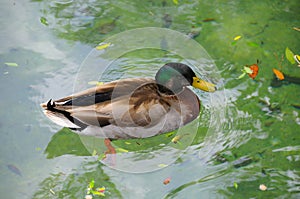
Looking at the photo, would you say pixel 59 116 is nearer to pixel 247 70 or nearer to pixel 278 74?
pixel 247 70

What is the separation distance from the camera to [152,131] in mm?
Answer: 4035

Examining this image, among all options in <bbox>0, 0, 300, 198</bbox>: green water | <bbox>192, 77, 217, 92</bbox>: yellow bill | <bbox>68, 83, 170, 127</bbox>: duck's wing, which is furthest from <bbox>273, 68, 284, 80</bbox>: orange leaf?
<bbox>68, 83, 170, 127</bbox>: duck's wing

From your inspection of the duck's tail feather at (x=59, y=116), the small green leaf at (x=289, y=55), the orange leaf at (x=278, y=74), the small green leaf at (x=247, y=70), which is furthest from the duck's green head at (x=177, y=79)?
the small green leaf at (x=289, y=55)

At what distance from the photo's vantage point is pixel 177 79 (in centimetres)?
413

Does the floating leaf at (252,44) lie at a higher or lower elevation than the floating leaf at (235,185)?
higher

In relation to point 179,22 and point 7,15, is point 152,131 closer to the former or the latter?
point 179,22

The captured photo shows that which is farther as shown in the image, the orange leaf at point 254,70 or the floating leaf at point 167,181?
the orange leaf at point 254,70

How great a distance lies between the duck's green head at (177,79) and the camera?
4059mm

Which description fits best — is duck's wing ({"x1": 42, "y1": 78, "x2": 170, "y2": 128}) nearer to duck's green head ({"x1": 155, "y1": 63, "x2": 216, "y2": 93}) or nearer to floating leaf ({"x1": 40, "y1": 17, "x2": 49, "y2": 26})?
duck's green head ({"x1": 155, "y1": 63, "x2": 216, "y2": 93})

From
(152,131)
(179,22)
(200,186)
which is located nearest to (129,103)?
(152,131)

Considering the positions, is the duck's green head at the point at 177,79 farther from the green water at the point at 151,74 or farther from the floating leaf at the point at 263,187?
the floating leaf at the point at 263,187

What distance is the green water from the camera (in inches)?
148

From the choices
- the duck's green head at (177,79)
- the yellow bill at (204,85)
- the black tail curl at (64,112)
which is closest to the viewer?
the black tail curl at (64,112)

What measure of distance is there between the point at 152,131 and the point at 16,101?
1372 mm
